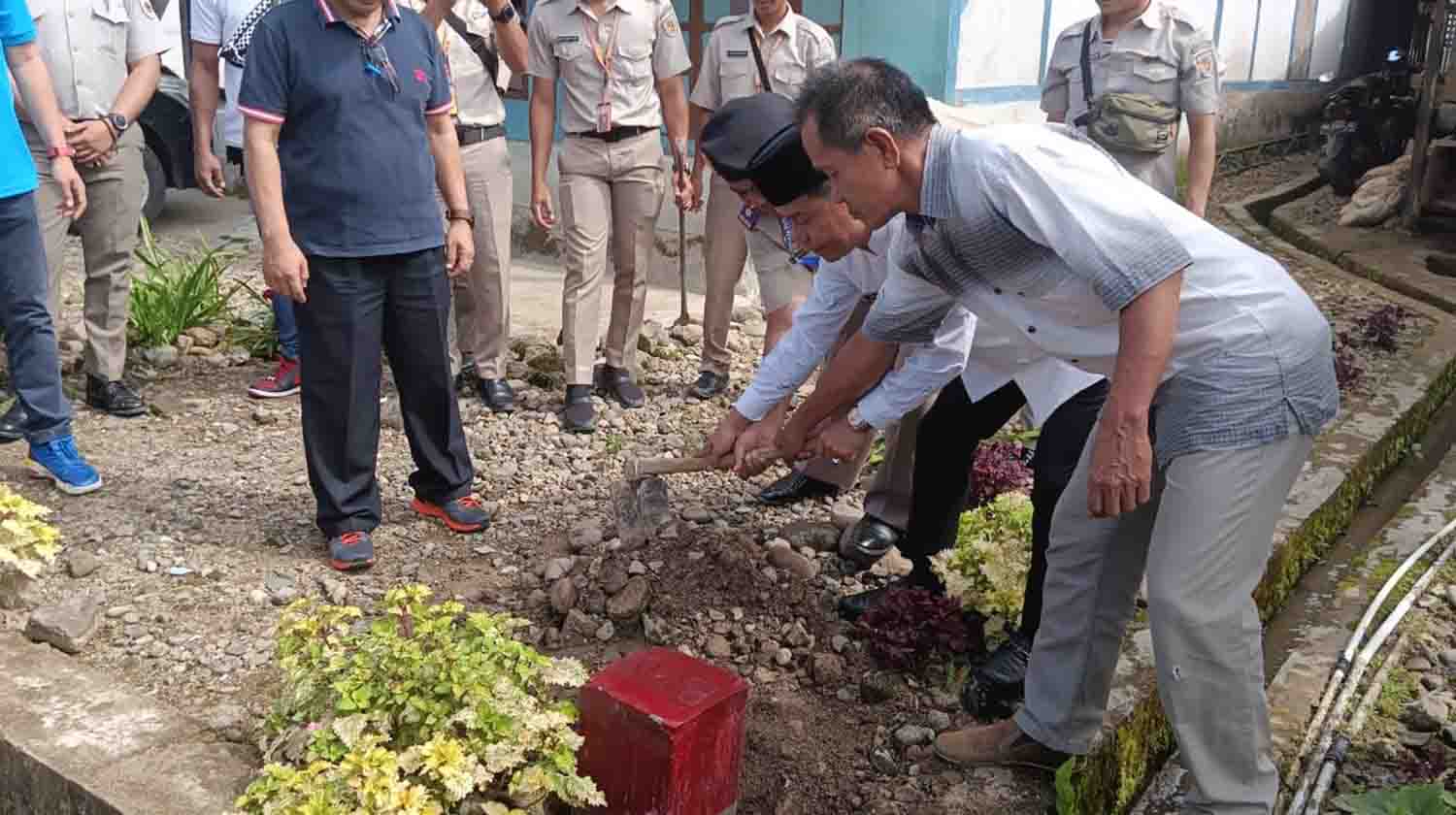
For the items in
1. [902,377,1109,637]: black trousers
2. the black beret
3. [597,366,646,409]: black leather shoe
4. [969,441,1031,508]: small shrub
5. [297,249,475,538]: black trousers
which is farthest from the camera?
[597,366,646,409]: black leather shoe

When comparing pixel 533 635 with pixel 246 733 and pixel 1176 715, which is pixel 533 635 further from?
pixel 1176 715

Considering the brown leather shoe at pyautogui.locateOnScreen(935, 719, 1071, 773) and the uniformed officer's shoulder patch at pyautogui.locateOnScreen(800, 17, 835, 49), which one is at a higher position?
the uniformed officer's shoulder patch at pyautogui.locateOnScreen(800, 17, 835, 49)

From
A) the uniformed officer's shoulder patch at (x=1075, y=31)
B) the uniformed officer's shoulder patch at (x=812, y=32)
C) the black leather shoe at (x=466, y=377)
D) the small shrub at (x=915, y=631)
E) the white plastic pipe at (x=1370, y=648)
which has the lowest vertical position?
the black leather shoe at (x=466, y=377)

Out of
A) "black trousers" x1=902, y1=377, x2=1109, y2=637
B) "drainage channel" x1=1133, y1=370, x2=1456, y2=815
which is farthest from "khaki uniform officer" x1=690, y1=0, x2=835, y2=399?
"drainage channel" x1=1133, y1=370, x2=1456, y2=815

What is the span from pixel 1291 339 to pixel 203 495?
141 inches

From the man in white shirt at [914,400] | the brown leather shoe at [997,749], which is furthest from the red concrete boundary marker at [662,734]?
the man in white shirt at [914,400]

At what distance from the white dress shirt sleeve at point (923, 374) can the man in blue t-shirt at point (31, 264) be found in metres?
2.80

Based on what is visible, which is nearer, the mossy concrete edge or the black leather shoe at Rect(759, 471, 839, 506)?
the mossy concrete edge

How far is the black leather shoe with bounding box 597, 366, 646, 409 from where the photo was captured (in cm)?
571

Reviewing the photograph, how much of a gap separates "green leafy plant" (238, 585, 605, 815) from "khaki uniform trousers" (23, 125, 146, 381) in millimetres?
2884

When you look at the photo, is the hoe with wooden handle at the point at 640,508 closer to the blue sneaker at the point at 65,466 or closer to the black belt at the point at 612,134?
the blue sneaker at the point at 65,466

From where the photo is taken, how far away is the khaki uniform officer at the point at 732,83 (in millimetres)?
5590

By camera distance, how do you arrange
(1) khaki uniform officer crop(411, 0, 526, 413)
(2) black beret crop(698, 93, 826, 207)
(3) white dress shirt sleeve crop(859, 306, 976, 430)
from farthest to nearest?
(1) khaki uniform officer crop(411, 0, 526, 413) → (3) white dress shirt sleeve crop(859, 306, 976, 430) → (2) black beret crop(698, 93, 826, 207)

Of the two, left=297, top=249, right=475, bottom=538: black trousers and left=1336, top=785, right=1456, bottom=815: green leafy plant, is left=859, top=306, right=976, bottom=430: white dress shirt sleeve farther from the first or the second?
left=297, top=249, right=475, bottom=538: black trousers
